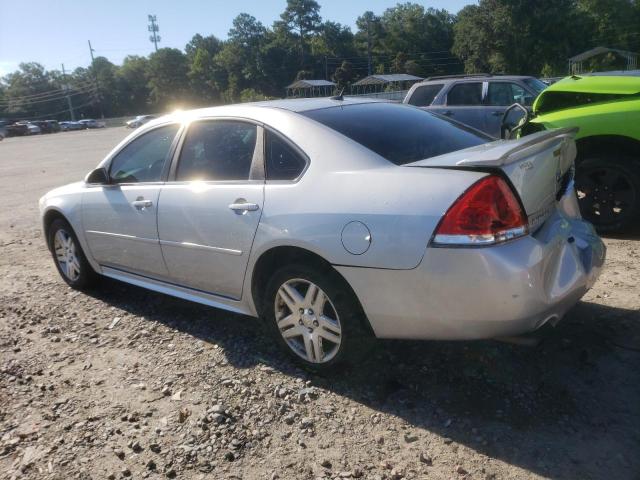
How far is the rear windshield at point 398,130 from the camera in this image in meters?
3.12

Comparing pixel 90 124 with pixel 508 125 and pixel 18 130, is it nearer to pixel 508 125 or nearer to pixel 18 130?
pixel 18 130

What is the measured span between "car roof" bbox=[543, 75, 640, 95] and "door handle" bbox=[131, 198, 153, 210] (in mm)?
4122

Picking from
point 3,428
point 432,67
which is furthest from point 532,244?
point 432,67

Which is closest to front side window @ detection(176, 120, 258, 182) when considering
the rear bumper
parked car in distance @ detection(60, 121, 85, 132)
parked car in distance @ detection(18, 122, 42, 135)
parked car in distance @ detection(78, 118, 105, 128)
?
the rear bumper

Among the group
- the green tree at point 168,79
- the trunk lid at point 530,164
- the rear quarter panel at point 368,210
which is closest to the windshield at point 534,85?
the trunk lid at point 530,164

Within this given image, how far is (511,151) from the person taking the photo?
8.69 ft

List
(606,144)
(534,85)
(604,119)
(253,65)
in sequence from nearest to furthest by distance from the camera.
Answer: (604,119) → (606,144) → (534,85) → (253,65)

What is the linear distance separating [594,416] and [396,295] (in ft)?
3.61

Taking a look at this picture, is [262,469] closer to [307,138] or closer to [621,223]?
[307,138]

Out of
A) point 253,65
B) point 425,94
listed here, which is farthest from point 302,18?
point 425,94

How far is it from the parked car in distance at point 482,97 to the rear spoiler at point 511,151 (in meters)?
6.63

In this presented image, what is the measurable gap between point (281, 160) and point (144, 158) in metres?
1.55

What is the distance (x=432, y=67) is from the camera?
303 ft

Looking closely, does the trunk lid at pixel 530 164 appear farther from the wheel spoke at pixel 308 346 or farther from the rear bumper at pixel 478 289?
the wheel spoke at pixel 308 346
